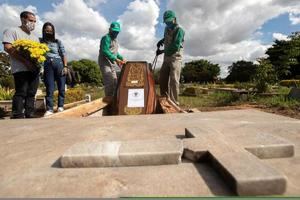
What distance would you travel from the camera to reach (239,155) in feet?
4.25

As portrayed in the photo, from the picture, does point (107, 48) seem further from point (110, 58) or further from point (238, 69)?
point (238, 69)

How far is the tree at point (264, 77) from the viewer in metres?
8.25

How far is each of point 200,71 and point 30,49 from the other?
6732cm

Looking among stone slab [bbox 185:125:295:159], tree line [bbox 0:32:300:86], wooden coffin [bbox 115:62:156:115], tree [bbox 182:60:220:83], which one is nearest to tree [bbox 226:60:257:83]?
tree line [bbox 0:32:300:86]

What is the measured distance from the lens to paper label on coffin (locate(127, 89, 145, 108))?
4293 mm

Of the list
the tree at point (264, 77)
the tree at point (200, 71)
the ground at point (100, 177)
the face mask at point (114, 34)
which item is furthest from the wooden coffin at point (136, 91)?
the tree at point (200, 71)

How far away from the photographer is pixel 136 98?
14.3 feet

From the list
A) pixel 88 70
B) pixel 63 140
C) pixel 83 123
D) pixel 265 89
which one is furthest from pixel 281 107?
pixel 88 70

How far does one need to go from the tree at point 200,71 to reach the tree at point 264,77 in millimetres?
57410

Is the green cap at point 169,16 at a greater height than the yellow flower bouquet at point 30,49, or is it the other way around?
the green cap at point 169,16

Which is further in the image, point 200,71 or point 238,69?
point 200,71

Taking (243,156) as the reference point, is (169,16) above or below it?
above

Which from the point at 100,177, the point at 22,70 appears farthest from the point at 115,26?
the point at 100,177

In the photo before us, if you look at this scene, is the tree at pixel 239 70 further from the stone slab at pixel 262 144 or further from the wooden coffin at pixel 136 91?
the stone slab at pixel 262 144
